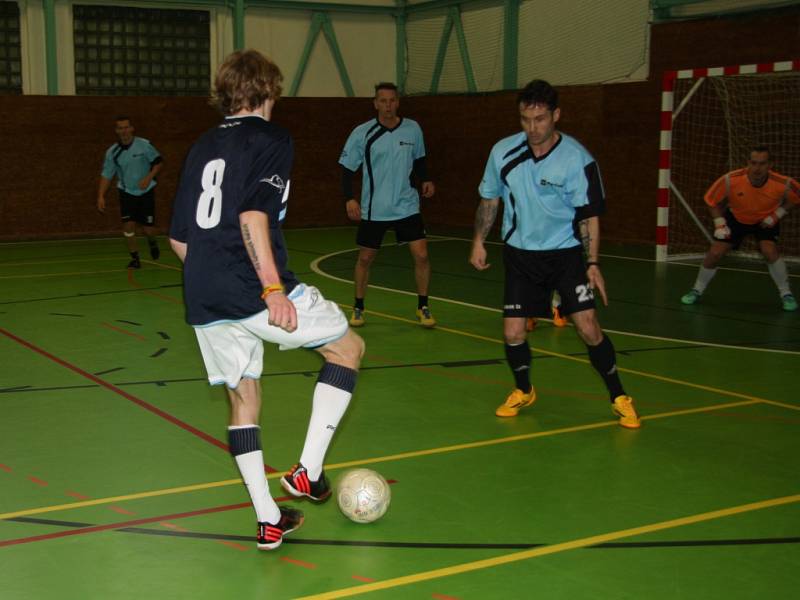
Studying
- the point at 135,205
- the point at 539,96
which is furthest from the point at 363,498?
the point at 135,205

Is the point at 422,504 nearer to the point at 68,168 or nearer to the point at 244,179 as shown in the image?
the point at 244,179

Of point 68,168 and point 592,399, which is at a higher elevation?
point 68,168

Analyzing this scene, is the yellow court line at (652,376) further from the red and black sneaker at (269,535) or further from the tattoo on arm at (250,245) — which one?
the tattoo on arm at (250,245)

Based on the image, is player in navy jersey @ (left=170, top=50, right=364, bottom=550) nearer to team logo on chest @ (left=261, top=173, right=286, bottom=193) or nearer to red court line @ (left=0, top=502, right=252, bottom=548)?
team logo on chest @ (left=261, top=173, right=286, bottom=193)

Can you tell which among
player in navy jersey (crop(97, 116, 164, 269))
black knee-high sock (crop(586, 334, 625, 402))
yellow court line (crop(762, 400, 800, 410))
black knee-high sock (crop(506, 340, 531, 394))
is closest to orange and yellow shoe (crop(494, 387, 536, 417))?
black knee-high sock (crop(506, 340, 531, 394))

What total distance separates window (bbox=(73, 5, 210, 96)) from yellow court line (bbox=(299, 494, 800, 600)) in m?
18.4

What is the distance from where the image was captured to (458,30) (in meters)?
22.4

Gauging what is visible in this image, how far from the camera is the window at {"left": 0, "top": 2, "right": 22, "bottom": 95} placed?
19.9 meters

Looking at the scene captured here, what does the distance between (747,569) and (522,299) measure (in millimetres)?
2596

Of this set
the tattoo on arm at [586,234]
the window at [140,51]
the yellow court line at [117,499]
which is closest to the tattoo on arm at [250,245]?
the yellow court line at [117,499]

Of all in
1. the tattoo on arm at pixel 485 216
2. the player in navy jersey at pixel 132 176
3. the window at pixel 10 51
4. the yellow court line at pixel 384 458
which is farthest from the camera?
the window at pixel 10 51

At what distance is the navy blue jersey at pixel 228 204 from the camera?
158 inches

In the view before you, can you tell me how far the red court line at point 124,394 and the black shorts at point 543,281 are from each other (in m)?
2.02

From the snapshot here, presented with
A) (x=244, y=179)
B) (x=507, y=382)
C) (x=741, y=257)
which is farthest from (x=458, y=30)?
(x=244, y=179)
